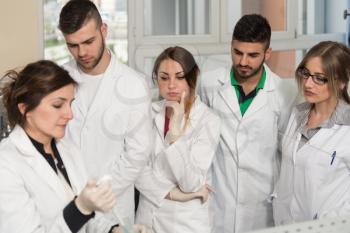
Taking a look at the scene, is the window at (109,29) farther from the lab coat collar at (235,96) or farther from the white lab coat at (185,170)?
the white lab coat at (185,170)

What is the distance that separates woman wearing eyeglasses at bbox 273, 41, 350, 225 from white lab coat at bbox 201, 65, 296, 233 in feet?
0.47

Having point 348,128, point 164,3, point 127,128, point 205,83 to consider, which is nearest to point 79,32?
point 127,128

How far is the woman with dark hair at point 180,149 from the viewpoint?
1.62 m

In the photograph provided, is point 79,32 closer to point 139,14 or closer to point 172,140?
point 172,140

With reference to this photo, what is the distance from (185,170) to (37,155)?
482mm

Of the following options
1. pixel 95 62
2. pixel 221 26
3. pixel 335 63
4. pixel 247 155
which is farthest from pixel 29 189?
pixel 221 26

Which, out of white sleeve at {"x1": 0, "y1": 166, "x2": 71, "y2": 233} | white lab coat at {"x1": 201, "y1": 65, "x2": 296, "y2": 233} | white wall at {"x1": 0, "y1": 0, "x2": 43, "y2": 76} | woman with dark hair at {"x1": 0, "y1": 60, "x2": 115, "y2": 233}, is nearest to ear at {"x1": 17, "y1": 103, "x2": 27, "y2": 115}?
woman with dark hair at {"x1": 0, "y1": 60, "x2": 115, "y2": 233}

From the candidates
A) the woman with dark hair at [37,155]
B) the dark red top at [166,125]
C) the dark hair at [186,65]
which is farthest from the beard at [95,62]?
the woman with dark hair at [37,155]

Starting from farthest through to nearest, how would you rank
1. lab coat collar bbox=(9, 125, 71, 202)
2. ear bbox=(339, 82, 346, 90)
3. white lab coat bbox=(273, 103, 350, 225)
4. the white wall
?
the white wall → ear bbox=(339, 82, 346, 90) → white lab coat bbox=(273, 103, 350, 225) → lab coat collar bbox=(9, 125, 71, 202)

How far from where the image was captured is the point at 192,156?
1.65m

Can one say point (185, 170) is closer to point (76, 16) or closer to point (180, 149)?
point (180, 149)

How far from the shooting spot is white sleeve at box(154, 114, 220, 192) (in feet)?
5.23

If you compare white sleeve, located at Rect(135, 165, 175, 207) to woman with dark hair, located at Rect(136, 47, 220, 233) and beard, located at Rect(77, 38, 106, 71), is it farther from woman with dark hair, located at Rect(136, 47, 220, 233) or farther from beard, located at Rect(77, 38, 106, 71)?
beard, located at Rect(77, 38, 106, 71)

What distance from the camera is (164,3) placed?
2.70 m
